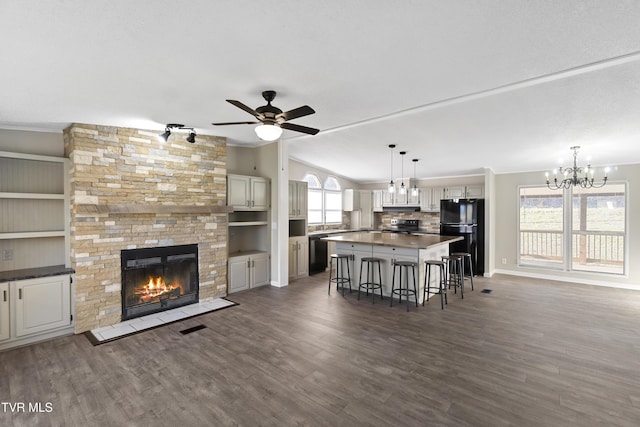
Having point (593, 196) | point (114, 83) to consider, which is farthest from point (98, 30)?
point (593, 196)

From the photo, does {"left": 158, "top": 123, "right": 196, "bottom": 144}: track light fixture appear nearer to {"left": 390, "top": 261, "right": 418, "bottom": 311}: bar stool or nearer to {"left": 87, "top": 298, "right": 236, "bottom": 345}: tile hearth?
{"left": 87, "top": 298, "right": 236, "bottom": 345}: tile hearth

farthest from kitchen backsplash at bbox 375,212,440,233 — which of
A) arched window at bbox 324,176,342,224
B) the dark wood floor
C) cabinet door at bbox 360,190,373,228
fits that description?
the dark wood floor

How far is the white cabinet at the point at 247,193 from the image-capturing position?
5.27 m

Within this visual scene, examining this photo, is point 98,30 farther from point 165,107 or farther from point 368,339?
point 368,339

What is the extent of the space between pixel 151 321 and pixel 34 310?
4.05ft

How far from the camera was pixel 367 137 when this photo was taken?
5.24 metres

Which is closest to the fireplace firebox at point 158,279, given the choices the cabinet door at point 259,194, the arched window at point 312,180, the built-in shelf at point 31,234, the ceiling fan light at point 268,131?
the built-in shelf at point 31,234

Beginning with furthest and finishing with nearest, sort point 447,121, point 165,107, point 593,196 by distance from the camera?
1. point 593,196
2. point 447,121
3. point 165,107

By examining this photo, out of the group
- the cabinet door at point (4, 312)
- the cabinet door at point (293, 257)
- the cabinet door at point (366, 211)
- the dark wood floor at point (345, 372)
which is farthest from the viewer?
the cabinet door at point (366, 211)

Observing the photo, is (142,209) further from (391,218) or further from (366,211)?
(391,218)

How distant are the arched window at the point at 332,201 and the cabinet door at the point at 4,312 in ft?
20.8

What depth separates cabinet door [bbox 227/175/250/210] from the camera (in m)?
5.25

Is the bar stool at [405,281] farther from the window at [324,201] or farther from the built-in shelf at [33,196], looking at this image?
the built-in shelf at [33,196]

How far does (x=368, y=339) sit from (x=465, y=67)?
9.92ft
